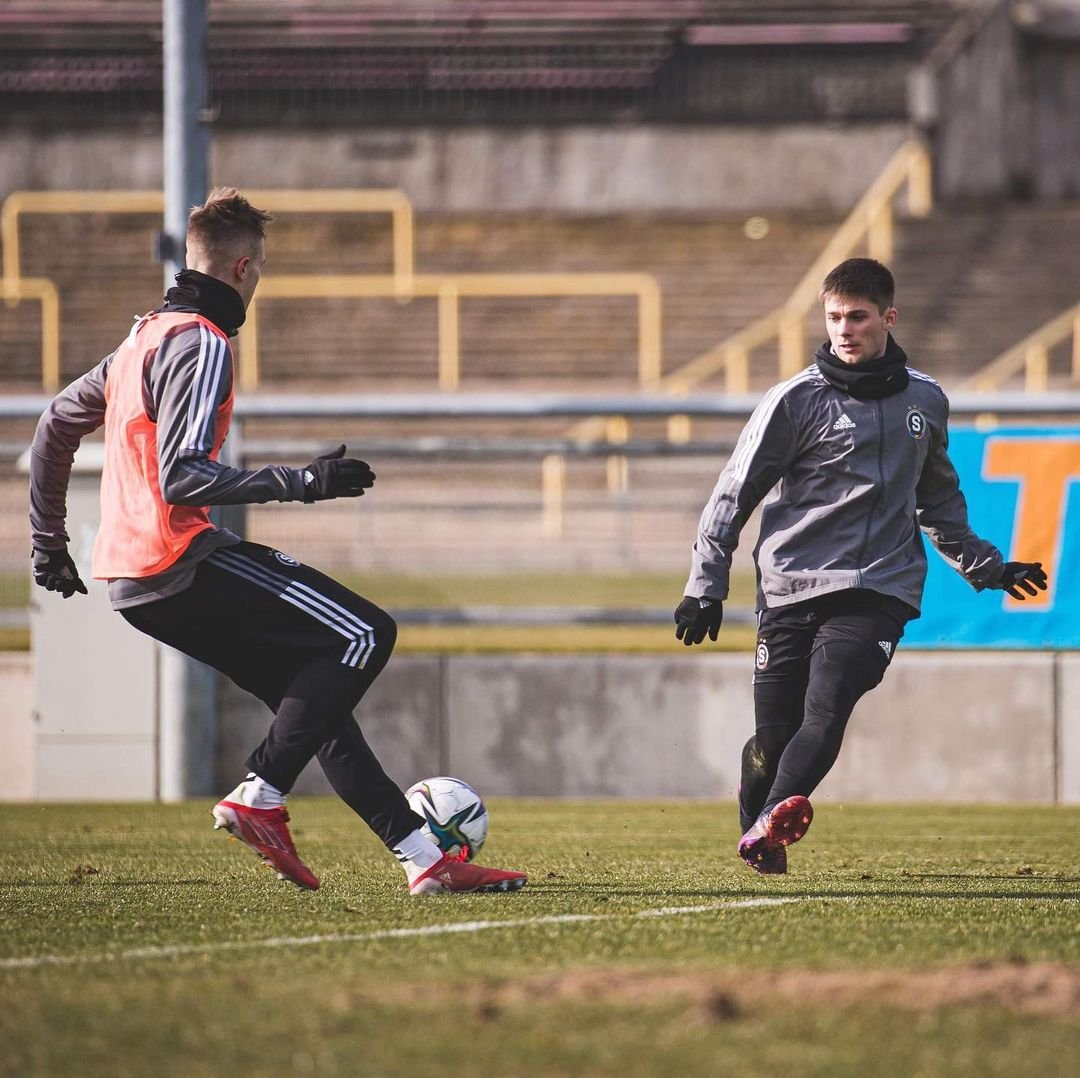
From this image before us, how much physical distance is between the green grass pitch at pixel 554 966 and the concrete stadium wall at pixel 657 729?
2204 mm

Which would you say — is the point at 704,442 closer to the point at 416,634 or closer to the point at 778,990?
the point at 416,634

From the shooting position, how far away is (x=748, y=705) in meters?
9.34

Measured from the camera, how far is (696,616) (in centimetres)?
578

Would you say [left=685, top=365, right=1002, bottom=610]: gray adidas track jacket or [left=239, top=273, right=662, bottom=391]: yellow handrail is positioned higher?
[left=239, top=273, right=662, bottom=391]: yellow handrail

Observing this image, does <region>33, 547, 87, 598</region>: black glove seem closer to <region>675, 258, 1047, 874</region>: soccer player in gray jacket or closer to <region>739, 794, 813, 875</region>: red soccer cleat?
<region>675, 258, 1047, 874</region>: soccer player in gray jacket

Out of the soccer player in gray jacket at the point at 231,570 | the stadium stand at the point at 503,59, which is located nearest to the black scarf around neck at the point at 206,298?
the soccer player in gray jacket at the point at 231,570

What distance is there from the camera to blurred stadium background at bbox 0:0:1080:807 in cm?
2767

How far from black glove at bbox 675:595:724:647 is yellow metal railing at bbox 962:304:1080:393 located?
751 inches

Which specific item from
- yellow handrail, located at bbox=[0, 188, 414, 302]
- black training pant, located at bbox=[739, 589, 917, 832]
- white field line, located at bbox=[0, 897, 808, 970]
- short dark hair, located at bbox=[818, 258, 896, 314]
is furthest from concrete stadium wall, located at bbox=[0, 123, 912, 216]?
white field line, located at bbox=[0, 897, 808, 970]

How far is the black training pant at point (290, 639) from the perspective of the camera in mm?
5324

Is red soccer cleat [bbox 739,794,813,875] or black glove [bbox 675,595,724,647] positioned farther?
black glove [bbox 675,595,724,647]

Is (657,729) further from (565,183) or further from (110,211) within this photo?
(565,183)

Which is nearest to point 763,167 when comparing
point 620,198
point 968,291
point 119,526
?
point 620,198

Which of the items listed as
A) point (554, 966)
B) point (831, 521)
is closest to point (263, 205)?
point (831, 521)
